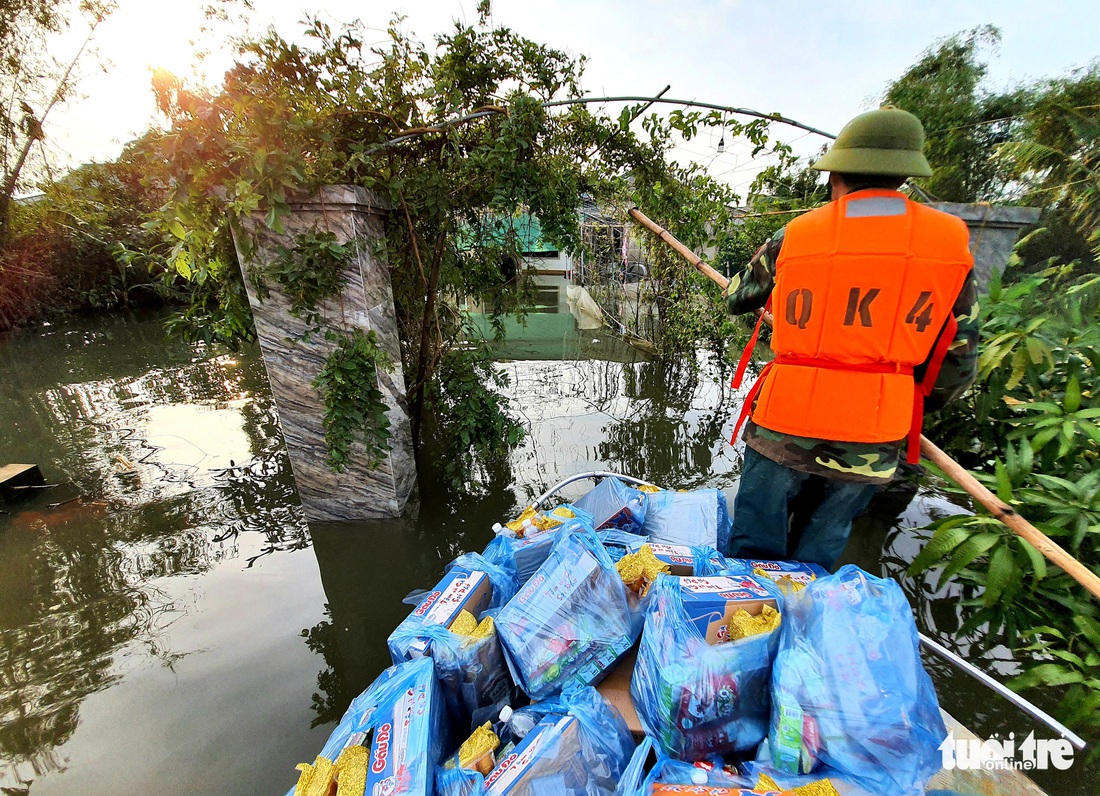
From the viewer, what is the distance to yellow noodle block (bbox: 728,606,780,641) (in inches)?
49.0

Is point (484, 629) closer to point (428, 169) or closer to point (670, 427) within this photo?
point (428, 169)

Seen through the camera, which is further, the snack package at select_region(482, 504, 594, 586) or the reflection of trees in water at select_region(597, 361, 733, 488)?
the reflection of trees in water at select_region(597, 361, 733, 488)

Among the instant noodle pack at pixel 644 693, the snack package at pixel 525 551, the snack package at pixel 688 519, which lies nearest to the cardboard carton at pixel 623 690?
the instant noodle pack at pixel 644 693

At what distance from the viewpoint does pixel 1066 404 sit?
188 centimetres

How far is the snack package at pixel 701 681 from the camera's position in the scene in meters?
1.18

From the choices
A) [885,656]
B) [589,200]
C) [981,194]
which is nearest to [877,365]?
[885,656]

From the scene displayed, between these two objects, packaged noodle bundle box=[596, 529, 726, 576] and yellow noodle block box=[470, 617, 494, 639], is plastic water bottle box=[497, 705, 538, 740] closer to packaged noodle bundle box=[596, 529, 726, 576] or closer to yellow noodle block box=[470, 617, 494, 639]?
yellow noodle block box=[470, 617, 494, 639]

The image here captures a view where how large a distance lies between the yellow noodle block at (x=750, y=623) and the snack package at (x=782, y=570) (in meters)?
0.19

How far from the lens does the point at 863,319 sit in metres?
1.39

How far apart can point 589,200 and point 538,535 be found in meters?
2.38

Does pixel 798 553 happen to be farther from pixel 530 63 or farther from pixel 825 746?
pixel 530 63

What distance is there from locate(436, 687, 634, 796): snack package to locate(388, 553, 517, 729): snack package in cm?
23

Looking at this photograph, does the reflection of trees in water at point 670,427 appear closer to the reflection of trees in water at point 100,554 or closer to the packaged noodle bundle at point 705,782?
the packaged noodle bundle at point 705,782

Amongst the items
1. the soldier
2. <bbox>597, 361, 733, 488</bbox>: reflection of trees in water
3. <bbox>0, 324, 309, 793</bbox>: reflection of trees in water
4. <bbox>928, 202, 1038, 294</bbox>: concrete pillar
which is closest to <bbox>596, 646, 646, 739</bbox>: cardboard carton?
the soldier
